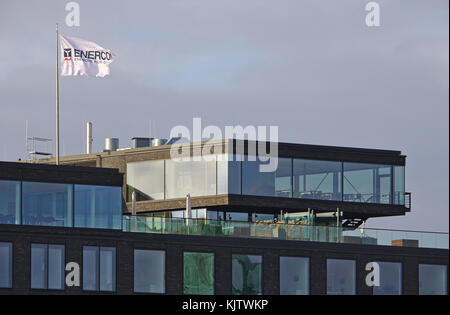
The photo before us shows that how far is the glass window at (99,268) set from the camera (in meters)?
75.8

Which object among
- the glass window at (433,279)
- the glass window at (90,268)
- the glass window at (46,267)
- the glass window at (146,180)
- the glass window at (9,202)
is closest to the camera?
the glass window at (9,202)

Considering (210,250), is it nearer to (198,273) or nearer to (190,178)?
(198,273)

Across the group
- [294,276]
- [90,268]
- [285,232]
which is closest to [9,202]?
[90,268]

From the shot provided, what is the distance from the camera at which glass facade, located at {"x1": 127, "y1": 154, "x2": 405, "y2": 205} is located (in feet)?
284

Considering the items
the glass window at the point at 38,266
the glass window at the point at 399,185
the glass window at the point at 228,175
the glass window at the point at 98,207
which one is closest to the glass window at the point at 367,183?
the glass window at the point at 399,185

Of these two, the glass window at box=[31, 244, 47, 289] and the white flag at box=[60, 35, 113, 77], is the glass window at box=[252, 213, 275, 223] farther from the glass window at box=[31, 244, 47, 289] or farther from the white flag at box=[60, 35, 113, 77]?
the glass window at box=[31, 244, 47, 289]

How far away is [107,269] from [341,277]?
1338cm

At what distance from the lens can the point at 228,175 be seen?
282 feet

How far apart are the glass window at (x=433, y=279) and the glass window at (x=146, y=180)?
15.3 m

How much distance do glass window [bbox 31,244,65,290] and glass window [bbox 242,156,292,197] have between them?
571 inches

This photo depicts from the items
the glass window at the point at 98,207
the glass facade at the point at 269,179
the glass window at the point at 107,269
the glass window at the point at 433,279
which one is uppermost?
the glass facade at the point at 269,179

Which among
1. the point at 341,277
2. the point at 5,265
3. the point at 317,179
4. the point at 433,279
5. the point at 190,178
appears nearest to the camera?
the point at 5,265

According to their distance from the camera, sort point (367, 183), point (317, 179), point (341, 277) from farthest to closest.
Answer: point (367, 183)
point (317, 179)
point (341, 277)

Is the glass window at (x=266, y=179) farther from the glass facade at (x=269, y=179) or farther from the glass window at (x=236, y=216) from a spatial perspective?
the glass window at (x=236, y=216)
